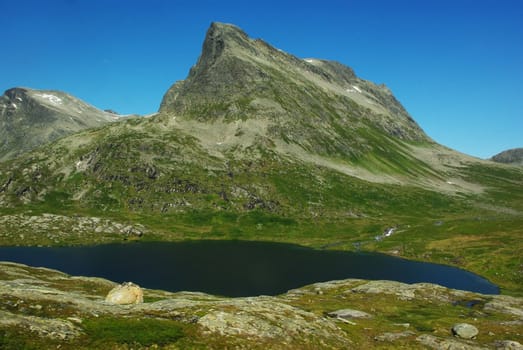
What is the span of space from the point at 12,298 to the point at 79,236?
148 meters

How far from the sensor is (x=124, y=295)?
47781 millimetres

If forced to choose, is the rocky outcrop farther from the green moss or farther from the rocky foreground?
the green moss

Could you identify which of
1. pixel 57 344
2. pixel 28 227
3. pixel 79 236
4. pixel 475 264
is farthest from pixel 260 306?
pixel 28 227

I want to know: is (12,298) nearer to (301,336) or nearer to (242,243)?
(301,336)

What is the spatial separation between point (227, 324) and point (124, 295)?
1939cm

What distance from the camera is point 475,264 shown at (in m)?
127

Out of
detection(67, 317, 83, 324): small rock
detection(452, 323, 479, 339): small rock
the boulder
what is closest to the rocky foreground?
detection(67, 317, 83, 324): small rock

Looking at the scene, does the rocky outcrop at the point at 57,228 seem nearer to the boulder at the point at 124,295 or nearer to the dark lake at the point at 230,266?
the dark lake at the point at 230,266

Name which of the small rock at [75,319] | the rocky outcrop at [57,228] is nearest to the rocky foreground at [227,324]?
the small rock at [75,319]

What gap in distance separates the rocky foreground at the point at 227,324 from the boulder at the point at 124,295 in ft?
4.31

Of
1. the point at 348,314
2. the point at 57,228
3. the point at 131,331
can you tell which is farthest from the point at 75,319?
the point at 57,228

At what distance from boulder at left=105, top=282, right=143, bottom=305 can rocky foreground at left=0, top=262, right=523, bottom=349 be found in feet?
4.31

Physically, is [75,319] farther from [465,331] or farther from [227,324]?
[465,331]

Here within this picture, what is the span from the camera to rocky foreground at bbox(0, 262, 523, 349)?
92.3 ft
